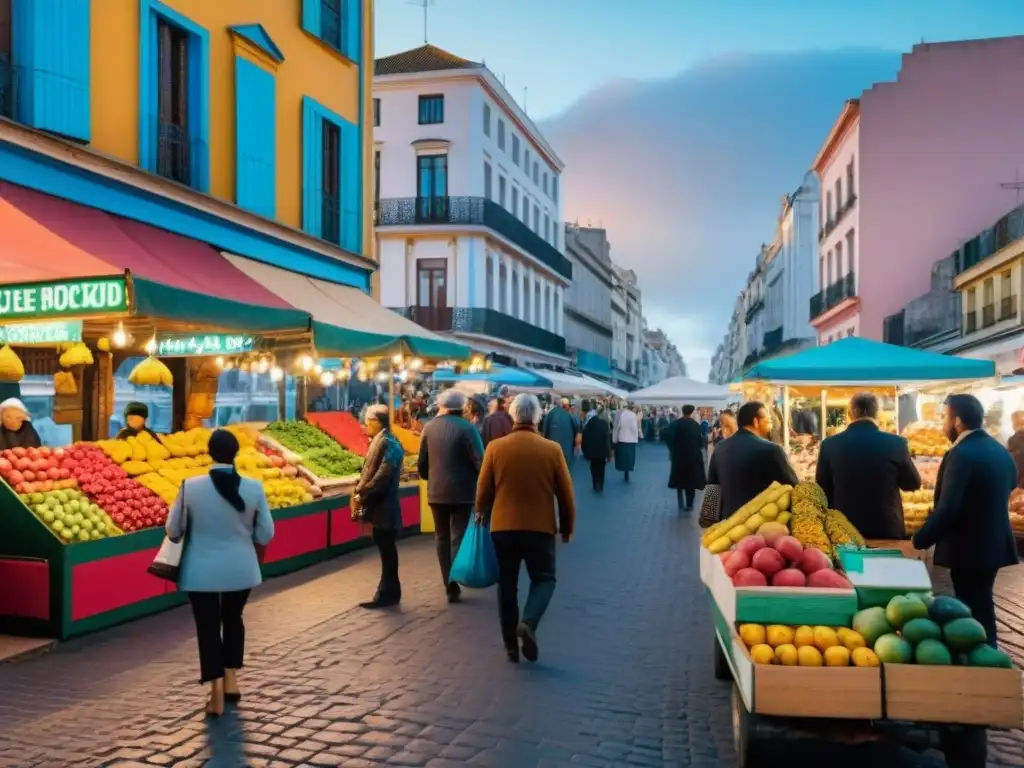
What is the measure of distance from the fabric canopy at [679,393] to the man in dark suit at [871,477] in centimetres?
1962

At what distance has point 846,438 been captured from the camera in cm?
717

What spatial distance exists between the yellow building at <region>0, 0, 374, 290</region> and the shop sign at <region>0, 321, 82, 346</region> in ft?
5.95

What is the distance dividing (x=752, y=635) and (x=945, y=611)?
88 centimetres

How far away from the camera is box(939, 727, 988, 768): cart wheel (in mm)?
4328

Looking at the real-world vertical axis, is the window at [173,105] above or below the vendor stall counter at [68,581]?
above

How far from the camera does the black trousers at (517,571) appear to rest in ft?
22.1

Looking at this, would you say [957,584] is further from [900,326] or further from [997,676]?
Answer: [900,326]

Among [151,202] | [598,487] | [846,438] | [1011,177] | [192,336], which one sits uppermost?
[1011,177]

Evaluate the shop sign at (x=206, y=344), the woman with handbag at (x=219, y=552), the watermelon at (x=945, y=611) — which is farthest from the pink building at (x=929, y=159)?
the woman with handbag at (x=219, y=552)

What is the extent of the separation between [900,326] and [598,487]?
1704 centimetres

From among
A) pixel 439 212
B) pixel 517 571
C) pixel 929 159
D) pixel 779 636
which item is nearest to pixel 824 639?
pixel 779 636

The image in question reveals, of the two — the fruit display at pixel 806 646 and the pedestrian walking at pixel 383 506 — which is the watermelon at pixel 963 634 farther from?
the pedestrian walking at pixel 383 506

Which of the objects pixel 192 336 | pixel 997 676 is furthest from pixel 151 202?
pixel 997 676

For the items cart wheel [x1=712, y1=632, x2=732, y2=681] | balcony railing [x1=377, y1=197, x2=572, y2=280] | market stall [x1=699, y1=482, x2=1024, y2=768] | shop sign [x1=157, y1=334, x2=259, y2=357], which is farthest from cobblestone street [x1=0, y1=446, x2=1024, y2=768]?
balcony railing [x1=377, y1=197, x2=572, y2=280]
